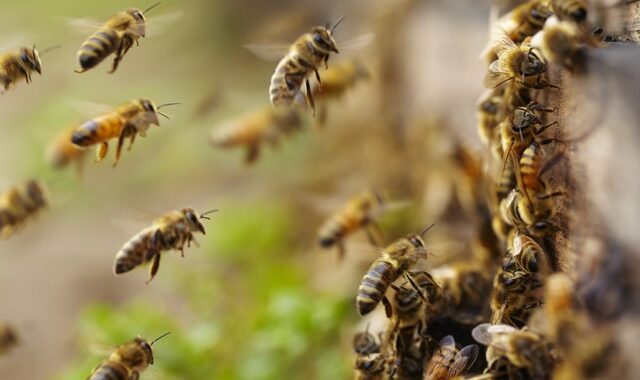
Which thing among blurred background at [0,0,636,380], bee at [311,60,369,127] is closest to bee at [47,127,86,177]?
blurred background at [0,0,636,380]

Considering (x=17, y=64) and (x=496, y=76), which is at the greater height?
(x=17, y=64)

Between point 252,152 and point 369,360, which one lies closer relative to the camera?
point 369,360

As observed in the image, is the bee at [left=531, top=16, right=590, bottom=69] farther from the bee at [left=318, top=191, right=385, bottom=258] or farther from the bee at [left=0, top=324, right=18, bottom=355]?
the bee at [left=0, top=324, right=18, bottom=355]

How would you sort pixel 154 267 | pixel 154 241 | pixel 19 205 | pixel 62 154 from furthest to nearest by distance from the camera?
pixel 62 154, pixel 19 205, pixel 154 241, pixel 154 267

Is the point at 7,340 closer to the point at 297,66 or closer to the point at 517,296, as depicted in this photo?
the point at 297,66

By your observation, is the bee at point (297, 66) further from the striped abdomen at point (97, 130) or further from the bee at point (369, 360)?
the bee at point (369, 360)

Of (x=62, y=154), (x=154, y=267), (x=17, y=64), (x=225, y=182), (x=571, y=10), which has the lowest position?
(x=154, y=267)

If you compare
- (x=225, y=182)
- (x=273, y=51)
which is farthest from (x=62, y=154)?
(x=225, y=182)
